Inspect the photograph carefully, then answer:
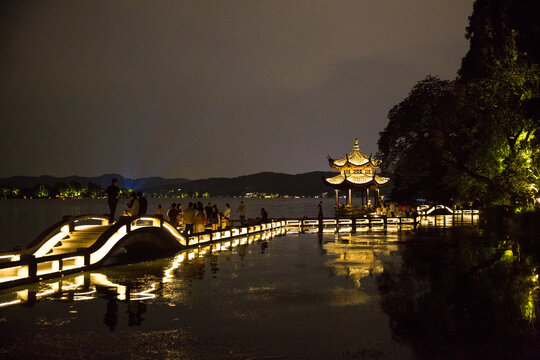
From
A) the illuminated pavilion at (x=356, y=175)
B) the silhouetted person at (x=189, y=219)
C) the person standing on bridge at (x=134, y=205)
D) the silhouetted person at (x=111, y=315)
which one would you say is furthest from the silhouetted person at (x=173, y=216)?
the illuminated pavilion at (x=356, y=175)

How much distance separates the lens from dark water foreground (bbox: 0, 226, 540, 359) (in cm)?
675

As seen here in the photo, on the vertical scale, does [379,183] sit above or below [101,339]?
above

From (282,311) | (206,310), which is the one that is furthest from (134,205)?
(282,311)

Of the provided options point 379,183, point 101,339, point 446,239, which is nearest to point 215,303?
point 101,339

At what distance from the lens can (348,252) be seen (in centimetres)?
1964

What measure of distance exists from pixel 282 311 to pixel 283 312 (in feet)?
0.29

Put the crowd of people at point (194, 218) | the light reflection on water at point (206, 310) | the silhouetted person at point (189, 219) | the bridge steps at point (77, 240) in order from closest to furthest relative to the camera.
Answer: the light reflection on water at point (206, 310), the bridge steps at point (77, 240), the silhouetted person at point (189, 219), the crowd of people at point (194, 218)

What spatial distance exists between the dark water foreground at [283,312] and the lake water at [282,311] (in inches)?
1.1

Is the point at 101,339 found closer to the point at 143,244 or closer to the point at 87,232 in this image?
the point at 87,232

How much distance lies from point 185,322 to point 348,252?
1227 centimetres

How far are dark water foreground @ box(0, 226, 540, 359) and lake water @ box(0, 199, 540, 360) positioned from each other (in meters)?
0.03

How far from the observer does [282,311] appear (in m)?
9.19

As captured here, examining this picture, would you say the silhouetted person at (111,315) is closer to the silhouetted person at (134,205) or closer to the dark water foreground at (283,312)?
the dark water foreground at (283,312)

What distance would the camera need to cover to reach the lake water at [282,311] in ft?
22.2
